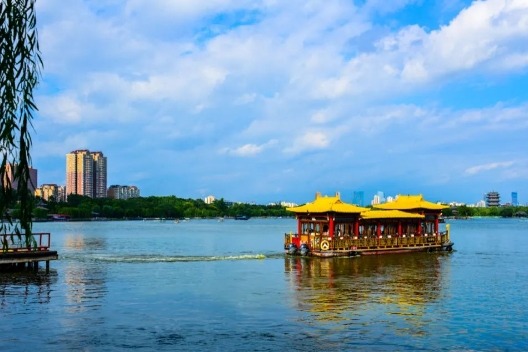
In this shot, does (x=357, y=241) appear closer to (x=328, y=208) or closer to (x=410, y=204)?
(x=328, y=208)

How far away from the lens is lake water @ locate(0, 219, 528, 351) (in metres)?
20.7

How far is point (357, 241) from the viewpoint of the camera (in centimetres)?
4959

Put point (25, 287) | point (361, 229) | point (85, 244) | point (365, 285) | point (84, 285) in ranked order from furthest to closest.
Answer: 1. point (85, 244)
2. point (361, 229)
3. point (84, 285)
4. point (365, 285)
5. point (25, 287)

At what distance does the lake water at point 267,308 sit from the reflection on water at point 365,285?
91 millimetres

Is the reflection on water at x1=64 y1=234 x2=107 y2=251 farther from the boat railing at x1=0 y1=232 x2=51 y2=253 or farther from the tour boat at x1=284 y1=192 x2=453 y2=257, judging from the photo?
the tour boat at x1=284 y1=192 x2=453 y2=257

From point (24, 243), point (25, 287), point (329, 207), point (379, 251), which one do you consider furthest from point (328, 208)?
point (24, 243)

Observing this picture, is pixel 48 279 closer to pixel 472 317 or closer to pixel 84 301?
pixel 84 301

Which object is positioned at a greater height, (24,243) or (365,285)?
(24,243)

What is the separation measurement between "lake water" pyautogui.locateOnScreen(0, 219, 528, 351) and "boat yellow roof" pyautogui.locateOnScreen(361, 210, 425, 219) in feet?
22.3

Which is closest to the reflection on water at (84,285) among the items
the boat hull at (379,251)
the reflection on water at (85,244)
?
the boat hull at (379,251)

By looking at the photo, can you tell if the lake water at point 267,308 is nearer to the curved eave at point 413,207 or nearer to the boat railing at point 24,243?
the boat railing at point 24,243

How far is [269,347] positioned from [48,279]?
2097cm

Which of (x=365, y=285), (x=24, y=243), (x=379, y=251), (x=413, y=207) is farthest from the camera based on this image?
(x=413, y=207)

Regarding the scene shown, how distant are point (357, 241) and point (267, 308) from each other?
24.1 meters
